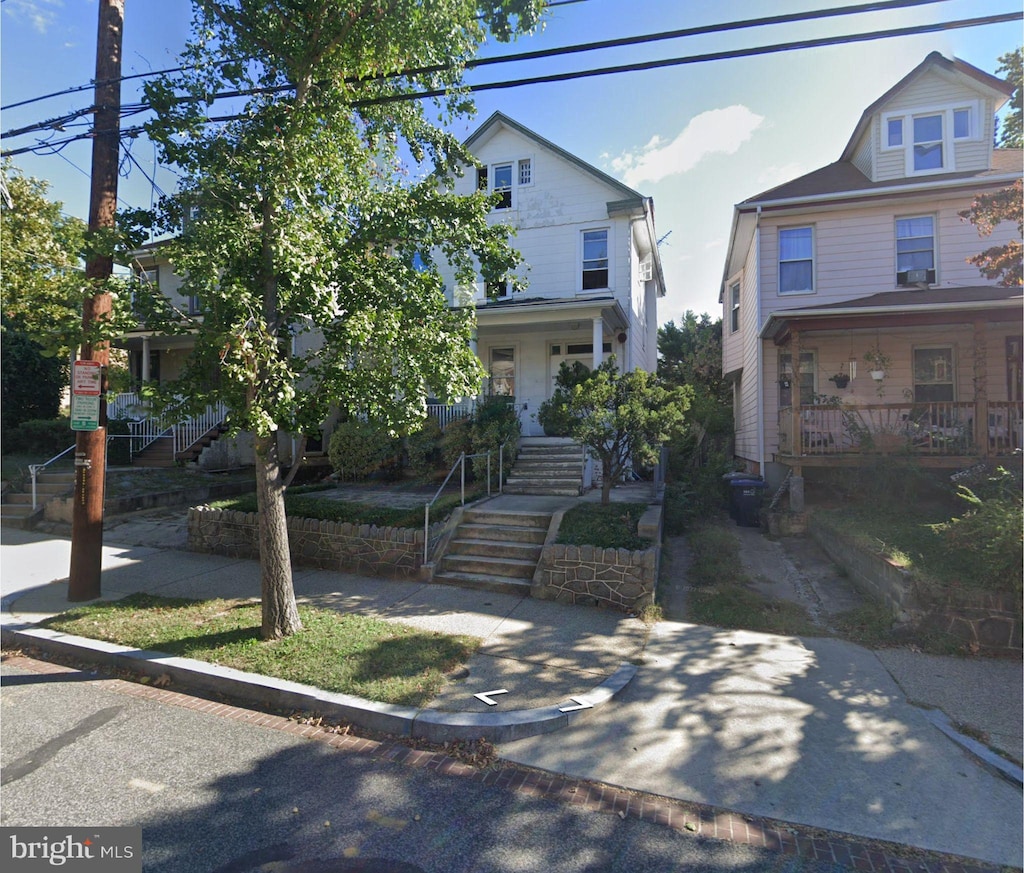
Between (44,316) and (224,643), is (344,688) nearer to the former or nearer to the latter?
(224,643)

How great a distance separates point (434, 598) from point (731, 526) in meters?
6.64

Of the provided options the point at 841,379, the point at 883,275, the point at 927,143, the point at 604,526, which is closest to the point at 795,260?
the point at 883,275

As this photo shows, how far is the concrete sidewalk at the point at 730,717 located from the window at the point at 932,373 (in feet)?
29.5

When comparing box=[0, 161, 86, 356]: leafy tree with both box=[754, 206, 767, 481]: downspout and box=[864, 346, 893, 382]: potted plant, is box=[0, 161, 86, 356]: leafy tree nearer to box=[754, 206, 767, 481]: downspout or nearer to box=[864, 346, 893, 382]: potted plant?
box=[754, 206, 767, 481]: downspout

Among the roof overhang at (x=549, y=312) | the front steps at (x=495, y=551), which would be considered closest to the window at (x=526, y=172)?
the roof overhang at (x=549, y=312)

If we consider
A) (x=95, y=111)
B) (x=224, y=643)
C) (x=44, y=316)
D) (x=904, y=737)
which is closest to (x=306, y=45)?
(x=95, y=111)

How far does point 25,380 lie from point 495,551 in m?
18.4

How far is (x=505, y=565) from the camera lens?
6996mm

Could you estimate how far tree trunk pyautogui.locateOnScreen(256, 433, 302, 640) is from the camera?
514cm

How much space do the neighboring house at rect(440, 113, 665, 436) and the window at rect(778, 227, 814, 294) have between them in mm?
3555

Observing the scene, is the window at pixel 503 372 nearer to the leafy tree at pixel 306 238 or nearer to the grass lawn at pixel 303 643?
the leafy tree at pixel 306 238

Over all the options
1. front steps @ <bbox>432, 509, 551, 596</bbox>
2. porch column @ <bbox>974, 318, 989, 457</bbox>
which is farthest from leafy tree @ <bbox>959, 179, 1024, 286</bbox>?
front steps @ <bbox>432, 509, 551, 596</bbox>

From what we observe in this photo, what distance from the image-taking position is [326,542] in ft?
25.0

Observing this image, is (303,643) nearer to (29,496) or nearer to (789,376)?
(29,496)
